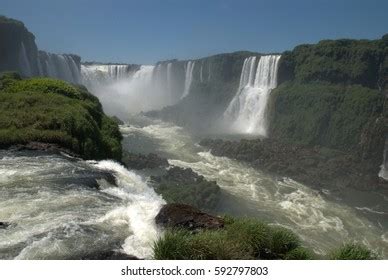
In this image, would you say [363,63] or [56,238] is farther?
[363,63]

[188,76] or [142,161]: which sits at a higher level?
[188,76]

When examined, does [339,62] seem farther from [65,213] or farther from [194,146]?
[65,213]

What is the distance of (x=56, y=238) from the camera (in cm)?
936

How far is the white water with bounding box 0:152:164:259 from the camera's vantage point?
29.9 ft

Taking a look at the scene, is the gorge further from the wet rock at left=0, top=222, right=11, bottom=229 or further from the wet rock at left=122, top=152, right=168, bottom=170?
the wet rock at left=122, top=152, right=168, bottom=170

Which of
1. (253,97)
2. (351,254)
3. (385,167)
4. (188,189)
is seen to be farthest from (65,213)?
(253,97)

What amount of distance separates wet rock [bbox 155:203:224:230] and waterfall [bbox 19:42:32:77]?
2640 inches

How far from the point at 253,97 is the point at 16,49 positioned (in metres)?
38.5

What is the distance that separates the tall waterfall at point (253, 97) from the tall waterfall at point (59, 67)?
3273 cm

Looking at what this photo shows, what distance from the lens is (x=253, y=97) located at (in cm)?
6731

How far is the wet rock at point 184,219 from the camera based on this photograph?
10.6 m

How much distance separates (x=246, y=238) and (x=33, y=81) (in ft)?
77.8
